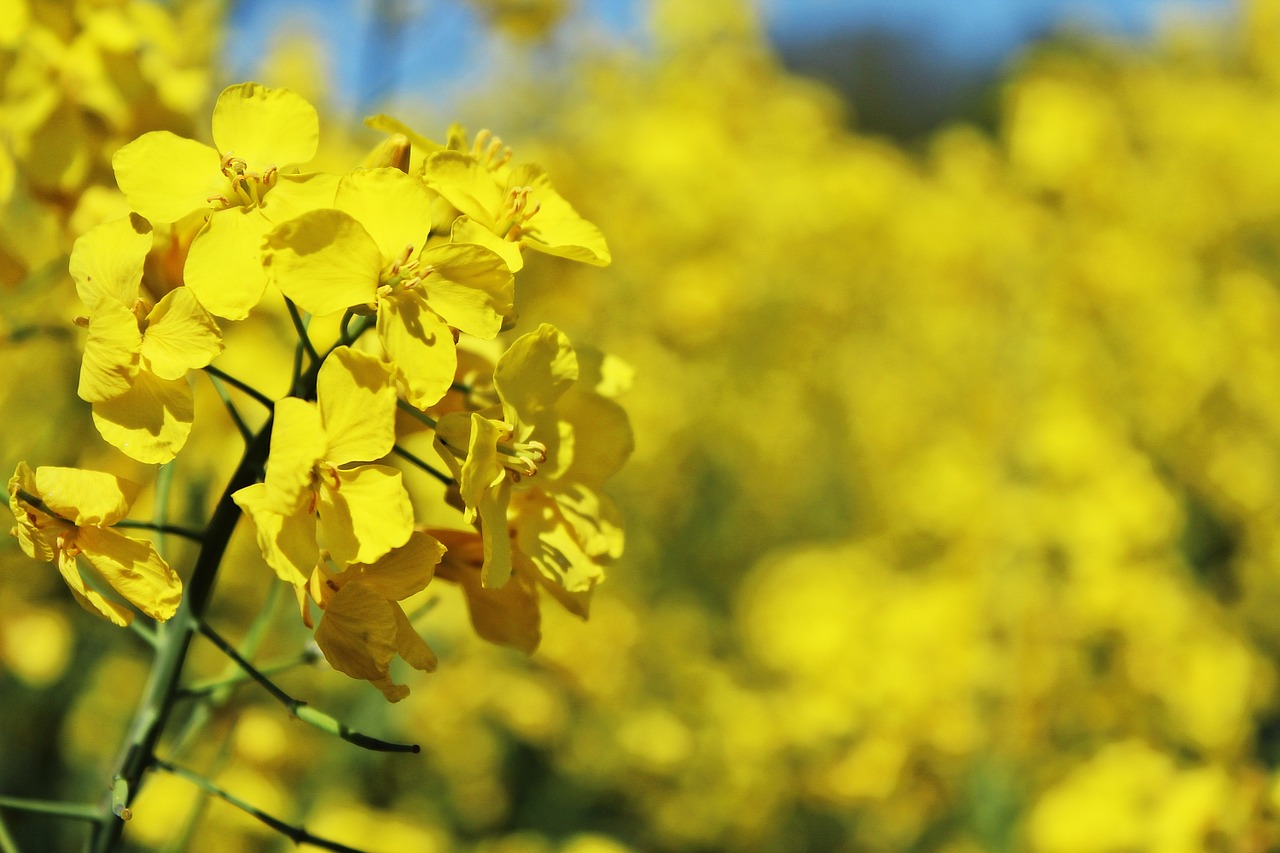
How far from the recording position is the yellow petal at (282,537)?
2.07 ft

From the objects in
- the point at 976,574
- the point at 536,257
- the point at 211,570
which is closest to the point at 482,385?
the point at 211,570

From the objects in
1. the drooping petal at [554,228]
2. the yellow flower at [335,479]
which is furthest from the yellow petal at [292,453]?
the drooping petal at [554,228]

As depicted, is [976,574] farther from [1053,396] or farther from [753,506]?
[753,506]

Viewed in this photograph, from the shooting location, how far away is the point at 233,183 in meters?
0.71

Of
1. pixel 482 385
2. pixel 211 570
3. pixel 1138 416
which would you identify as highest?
pixel 482 385

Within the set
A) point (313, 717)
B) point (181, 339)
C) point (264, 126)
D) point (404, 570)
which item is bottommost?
point (313, 717)

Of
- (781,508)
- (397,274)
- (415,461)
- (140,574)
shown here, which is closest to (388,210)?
(397,274)

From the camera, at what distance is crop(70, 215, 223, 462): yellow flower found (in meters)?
0.66

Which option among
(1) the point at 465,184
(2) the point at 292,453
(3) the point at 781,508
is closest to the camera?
Answer: (2) the point at 292,453

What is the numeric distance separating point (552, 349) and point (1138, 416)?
12.1 ft

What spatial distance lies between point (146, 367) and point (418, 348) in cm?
16

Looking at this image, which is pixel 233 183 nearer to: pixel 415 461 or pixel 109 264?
pixel 109 264

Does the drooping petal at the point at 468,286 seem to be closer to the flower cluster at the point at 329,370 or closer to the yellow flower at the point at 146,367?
the flower cluster at the point at 329,370

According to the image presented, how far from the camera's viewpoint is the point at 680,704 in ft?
8.53
